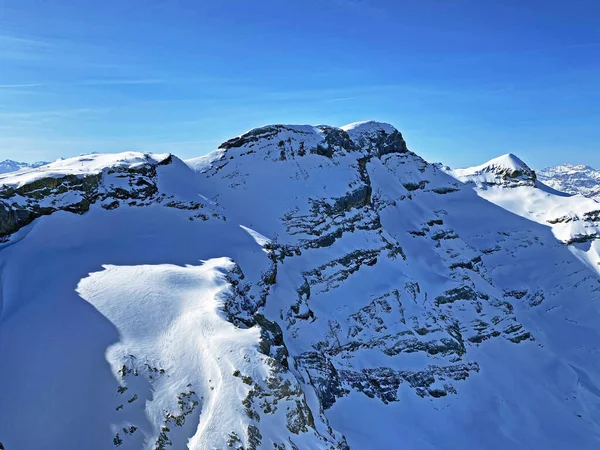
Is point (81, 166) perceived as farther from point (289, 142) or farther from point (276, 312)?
point (289, 142)

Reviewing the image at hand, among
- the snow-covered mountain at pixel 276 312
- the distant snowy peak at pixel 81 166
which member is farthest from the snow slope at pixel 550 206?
the distant snowy peak at pixel 81 166

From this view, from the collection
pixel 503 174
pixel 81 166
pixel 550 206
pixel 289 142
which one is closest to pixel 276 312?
pixel 81 166

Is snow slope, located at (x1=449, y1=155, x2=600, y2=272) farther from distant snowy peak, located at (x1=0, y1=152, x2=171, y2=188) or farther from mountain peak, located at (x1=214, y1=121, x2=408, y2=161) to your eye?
distant snowy peak, located at (x1=0, y1=152, x2=171, y2=188)

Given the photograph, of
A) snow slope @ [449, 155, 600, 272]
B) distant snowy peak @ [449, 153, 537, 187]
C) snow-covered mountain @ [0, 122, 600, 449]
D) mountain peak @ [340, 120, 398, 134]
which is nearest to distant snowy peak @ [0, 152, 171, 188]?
snow-covered mountain @ [0, 122, 600, 449]

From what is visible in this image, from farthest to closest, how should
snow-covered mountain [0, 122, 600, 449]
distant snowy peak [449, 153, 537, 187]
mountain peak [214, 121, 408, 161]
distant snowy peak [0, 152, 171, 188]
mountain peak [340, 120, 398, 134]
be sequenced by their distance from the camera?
1. distant snowy peak [449, 153, 537, 187]
2. mountain peak [340, 120, 398, 134]
3. mountain peak [214, 121, 408, 161]
4. distant snowy peak [0, 152, 171, 188]
5. snow-covered mountain [0, 122, 600, 449]

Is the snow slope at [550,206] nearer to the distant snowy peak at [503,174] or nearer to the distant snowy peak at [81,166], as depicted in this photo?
the distant snowy peak at [503,174]
